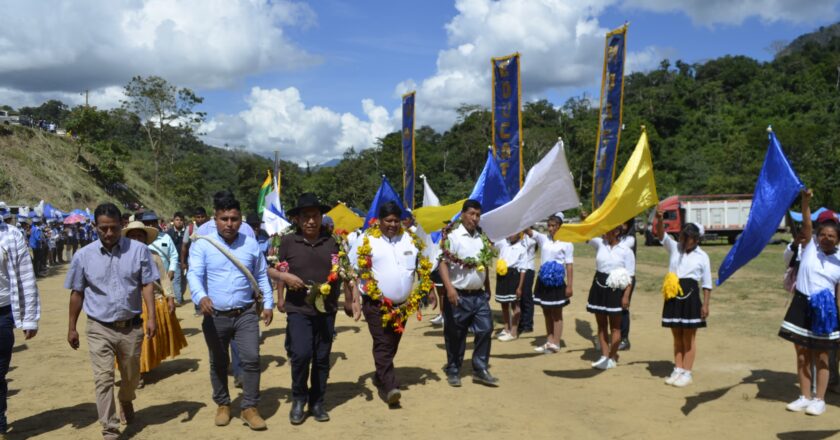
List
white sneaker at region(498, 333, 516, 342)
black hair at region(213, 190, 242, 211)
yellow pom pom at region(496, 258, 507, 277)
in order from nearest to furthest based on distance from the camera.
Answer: black hair at region(213, 190, 242, 211) < yellow pom pom at region(496, 258, 507, 277) < white sneaker at region(498, 333, 516, 342)

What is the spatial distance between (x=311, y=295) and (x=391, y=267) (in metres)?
0.98

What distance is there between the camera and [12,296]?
5.36 meters

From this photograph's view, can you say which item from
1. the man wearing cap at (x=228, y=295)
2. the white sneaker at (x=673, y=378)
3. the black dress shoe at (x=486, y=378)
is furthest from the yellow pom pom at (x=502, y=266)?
the man wearing cap at (x=228, y=295)

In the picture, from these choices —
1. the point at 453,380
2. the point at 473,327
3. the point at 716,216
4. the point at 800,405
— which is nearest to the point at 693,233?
the point at 800,405

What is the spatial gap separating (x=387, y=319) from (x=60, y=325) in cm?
834

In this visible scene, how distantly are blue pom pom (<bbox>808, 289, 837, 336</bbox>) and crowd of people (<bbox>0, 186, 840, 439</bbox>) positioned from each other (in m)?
0.01

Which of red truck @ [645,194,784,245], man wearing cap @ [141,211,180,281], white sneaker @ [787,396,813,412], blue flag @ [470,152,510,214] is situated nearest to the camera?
white sneaker @ [787,396,813,412]

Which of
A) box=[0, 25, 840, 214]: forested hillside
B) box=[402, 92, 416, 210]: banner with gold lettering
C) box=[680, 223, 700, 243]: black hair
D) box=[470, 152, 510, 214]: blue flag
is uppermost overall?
box=[0, 25, 840, 214]: forested hillside

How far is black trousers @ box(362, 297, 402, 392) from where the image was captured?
6340 millimetres

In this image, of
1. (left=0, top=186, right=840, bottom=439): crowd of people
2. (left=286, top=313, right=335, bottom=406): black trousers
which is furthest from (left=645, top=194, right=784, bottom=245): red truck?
(left=286, top=313, right=335, bottom=406): black trousers

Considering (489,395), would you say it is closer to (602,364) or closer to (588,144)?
(602,364)

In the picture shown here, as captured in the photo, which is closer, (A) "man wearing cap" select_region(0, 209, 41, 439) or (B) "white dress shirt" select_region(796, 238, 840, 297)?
(A) "man wearing cap" select_region(0, 209, 41, 439)

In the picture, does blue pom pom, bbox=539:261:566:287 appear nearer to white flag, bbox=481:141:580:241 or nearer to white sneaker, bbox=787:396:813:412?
white flag, bbox=481:141:580:241

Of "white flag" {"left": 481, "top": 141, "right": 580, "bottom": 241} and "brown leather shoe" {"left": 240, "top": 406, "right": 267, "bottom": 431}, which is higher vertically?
"white flag" {"left": 481, "top": 141, "right": 580, "bottom": 241}
